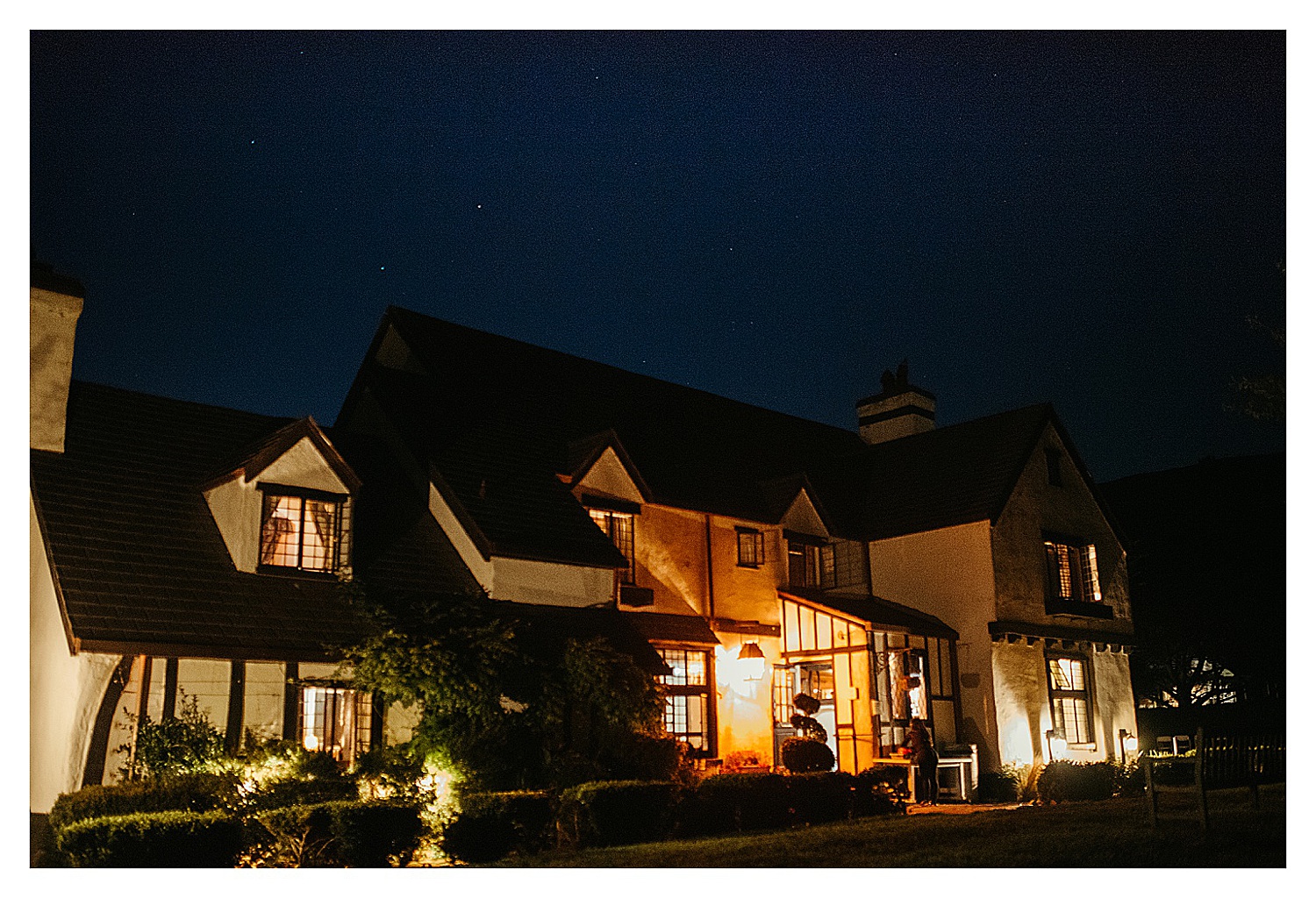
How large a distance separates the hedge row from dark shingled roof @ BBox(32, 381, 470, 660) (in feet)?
11.8

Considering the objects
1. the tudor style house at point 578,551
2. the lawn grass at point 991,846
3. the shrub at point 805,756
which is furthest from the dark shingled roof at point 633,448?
the lawn grass at point 991,846

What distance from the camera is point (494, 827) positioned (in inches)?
524

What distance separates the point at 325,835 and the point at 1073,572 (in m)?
18.0

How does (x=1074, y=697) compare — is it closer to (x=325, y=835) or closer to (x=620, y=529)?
(x=620, y=529)

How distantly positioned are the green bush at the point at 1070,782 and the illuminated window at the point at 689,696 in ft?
18.9

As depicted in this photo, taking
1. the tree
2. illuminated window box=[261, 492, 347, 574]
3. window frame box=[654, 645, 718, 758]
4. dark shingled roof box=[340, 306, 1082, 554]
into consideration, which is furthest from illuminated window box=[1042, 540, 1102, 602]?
illuminated window box=[261, 492, 347, 574]

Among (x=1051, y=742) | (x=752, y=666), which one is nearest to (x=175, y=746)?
(x=752, y=666)

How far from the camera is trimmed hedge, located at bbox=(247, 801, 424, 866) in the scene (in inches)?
487

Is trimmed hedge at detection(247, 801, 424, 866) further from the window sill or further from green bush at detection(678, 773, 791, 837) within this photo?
the window sill

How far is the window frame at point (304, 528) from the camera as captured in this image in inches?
647

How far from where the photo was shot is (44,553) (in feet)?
49.5

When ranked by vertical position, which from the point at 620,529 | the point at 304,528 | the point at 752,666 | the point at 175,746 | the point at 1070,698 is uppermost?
the point at 620,529
